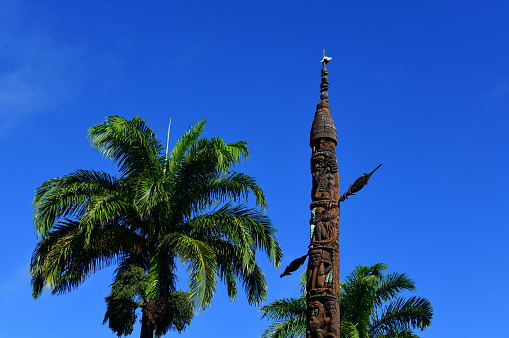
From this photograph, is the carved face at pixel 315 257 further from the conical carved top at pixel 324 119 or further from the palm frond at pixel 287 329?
the palm frond at pixel 287 329

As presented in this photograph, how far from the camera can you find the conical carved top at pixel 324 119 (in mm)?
12023

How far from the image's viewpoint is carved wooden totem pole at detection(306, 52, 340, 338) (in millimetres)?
10211

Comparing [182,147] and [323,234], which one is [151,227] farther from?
[323,234]

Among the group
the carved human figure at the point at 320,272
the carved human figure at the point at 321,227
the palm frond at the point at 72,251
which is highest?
the palm frond at the point at 72,251

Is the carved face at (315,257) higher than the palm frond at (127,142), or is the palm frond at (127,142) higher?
the palm frond at (127,142)

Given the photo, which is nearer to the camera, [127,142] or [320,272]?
[320,272]

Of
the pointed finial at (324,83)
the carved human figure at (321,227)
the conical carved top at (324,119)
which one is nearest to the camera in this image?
the carved human figure at (321,227)

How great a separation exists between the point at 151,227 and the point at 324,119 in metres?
6.17

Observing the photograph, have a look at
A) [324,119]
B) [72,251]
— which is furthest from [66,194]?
[324,119]

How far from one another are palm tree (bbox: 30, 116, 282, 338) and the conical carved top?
400cm

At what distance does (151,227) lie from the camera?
16.0 m

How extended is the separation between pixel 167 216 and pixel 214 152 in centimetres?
210

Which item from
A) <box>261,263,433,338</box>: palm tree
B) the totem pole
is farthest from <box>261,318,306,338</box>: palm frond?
the totem pole

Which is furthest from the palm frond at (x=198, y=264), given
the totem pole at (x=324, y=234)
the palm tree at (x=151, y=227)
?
the totem pole at (x=324, y=234)
